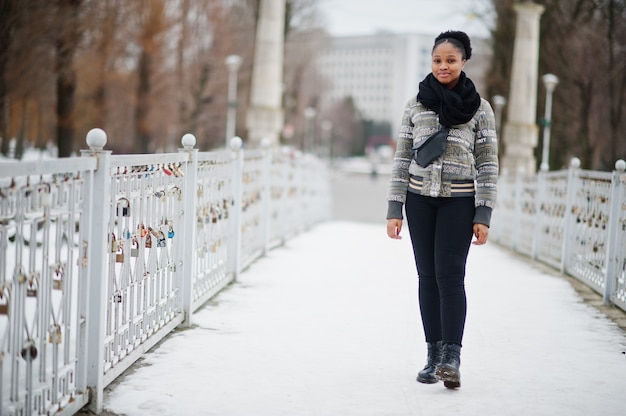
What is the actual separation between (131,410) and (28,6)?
12093 mm

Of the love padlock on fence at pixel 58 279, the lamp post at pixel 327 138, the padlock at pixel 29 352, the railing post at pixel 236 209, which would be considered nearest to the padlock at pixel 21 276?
the padlock at pixel 29 352

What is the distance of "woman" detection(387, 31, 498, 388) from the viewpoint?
15.8 ft

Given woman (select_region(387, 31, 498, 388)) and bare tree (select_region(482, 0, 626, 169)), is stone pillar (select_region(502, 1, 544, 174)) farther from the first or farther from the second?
woman (select_region(387, 31, 498, 388))

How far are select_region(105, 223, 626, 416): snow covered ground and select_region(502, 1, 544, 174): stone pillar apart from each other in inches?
662

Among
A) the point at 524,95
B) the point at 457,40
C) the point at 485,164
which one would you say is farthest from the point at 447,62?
the point at 524,95

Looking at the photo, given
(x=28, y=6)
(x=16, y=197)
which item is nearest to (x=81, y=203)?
(x=16, y=197)

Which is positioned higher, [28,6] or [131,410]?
[28,6]

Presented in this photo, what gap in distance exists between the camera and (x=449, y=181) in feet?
15.8

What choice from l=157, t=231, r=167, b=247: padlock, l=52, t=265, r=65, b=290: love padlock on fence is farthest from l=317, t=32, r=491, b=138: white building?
l=52, t=265, r=65, b=290: love padlock on fence

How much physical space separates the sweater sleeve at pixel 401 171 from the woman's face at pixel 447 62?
260 millimetres

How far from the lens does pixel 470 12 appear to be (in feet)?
116

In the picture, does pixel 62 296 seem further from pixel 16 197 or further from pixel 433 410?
pixel 433 410

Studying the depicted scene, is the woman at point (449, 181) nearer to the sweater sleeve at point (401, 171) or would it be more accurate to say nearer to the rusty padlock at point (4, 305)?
the sweater sleeve at point (401, 171)

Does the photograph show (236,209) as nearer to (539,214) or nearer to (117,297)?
(117,297)
